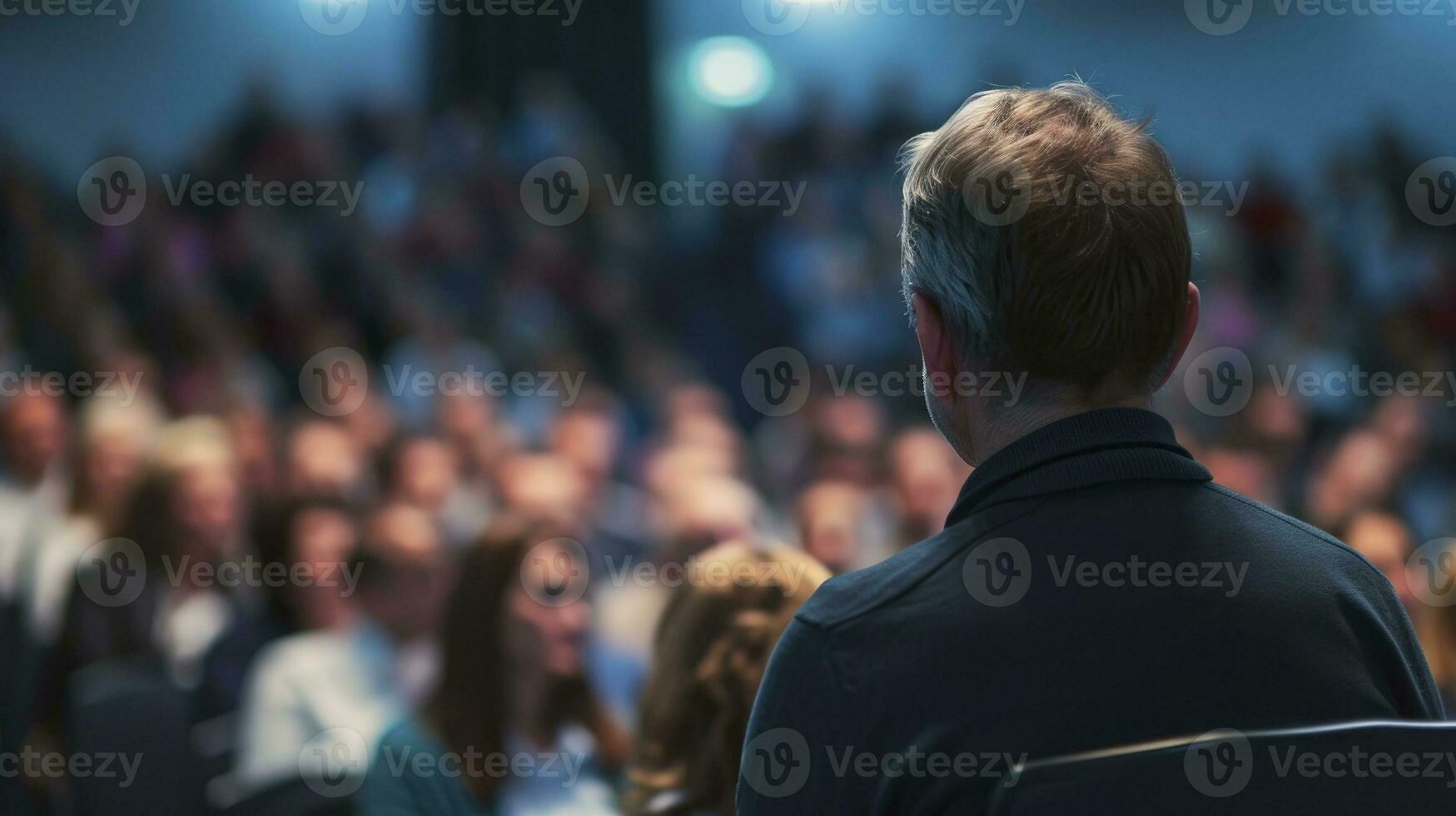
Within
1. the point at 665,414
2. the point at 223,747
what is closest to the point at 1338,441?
the point at 665,414

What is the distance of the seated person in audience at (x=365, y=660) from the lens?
9.45 feet

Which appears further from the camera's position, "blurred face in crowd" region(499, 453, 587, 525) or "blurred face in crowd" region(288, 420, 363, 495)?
"blurred face in crowd" region(288, 420, 363, 495)

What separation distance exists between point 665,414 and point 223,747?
2705 millimetres

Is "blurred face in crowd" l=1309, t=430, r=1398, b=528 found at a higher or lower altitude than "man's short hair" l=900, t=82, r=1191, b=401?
lower

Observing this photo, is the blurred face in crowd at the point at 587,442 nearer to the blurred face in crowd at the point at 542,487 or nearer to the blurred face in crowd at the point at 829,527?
the blurred face in crowd at the point at 542,487

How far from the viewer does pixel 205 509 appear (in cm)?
337

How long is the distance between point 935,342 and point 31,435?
3.99m

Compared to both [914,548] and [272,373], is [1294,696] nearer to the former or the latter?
[914,548]

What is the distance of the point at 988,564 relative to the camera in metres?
0.82

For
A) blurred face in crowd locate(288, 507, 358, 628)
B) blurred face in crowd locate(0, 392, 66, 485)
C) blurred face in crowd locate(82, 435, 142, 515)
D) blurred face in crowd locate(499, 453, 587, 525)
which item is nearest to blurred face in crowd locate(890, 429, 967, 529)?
blurred face in crowd locate(499, 453, 587, 525)

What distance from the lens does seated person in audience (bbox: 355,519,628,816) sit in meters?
2.07

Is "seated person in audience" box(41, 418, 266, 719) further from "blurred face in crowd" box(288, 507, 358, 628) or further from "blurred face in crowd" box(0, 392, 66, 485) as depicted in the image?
"blurred face in crowd" box(0, 392, 66, 485)

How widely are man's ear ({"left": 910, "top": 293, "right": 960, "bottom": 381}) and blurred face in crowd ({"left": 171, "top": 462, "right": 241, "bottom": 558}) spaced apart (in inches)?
111

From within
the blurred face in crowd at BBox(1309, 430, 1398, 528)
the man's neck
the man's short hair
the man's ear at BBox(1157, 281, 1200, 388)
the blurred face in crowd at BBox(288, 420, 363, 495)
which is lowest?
the blurred face in crowd at BBox(1309, 430, 1398, 528)
